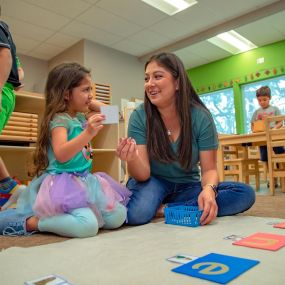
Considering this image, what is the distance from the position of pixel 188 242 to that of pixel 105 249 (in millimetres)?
249

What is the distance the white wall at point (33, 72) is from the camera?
4.90 meters

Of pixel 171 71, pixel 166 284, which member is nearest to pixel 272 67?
pixel 171 71

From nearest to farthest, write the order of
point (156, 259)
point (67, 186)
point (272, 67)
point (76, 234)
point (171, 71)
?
point (156, 259) < point (76, 234) < point (67, 186) < point (171, 71) < point (272, 67)

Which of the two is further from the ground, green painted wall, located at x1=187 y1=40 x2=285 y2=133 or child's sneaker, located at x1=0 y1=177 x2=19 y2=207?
green painted wall, located at x1=187 y1=40 x2=285 y2=133

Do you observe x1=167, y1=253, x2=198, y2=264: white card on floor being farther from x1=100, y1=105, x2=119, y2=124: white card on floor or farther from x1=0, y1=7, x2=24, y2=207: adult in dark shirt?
x1=0, y1=7, x2=24, y2=207: adult in dark shirt

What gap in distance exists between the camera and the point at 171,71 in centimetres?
142

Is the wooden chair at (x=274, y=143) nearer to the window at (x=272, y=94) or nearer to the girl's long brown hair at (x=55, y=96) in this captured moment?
the girl's long brown hair at (x=55, y=96)

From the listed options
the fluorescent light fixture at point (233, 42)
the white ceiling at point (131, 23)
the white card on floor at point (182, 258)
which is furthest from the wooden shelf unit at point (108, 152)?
the fluorescent light fixture at point (233, 42)

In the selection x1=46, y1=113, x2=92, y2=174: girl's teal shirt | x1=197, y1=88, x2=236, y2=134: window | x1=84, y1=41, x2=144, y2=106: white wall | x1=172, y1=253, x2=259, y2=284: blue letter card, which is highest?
x1=84, y1=41, x2=144, y2=106: white wall

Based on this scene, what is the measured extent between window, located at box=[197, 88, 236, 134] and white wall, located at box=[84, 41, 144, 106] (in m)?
1.67

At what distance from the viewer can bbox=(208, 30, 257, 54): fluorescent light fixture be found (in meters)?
4.99

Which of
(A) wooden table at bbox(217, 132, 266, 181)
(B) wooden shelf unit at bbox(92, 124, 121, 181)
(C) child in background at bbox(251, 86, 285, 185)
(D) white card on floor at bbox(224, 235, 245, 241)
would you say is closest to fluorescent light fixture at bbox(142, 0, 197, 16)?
(C) child in background at bbox(251, 86, 285, 185)

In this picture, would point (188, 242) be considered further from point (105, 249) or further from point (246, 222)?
point (246, 222)

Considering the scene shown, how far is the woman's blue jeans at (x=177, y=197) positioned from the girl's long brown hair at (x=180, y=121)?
0.39ft
